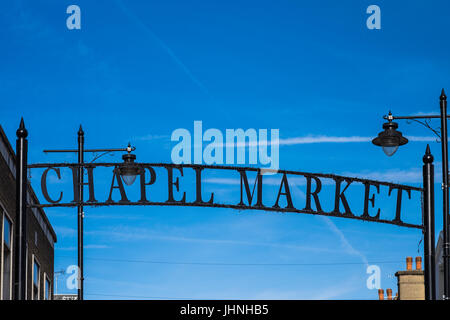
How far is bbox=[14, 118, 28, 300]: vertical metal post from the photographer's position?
17.0m

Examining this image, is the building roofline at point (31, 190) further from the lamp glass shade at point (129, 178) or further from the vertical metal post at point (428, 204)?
the vertical metal post at point (428, 204)

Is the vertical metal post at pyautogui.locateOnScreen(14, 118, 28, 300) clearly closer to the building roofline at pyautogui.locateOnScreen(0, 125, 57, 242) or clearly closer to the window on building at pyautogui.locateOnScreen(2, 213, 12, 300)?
the building roofline at pyautogui.locateOnScreen(0, 125, 57, 242)

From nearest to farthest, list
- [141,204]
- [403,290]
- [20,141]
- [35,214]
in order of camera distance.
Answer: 1. [20,141]
2. [141,204]
3. [35,214]
4. [403,290]

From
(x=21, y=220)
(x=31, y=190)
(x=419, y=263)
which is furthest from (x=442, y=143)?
(x=419, y=263)

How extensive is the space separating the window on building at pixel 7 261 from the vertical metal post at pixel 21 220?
12.5 m

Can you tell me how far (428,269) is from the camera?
18.6m

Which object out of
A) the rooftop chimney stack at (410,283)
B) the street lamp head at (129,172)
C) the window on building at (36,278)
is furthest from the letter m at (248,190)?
the rooftop chimney stack at (410,283)

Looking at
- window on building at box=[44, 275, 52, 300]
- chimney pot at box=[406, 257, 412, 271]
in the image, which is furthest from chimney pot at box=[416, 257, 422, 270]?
window on building at box=[44, 275, 52, 300]

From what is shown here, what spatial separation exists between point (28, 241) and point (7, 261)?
5035mm

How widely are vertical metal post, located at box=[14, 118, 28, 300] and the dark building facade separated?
58.8 inches
